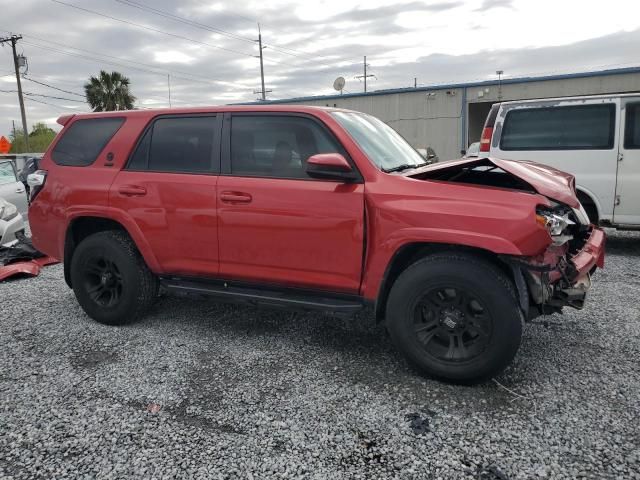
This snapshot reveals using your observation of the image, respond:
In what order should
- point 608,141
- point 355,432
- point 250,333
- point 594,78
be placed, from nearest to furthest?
point 355,432
point 250,333
point 608,141
point 594,78

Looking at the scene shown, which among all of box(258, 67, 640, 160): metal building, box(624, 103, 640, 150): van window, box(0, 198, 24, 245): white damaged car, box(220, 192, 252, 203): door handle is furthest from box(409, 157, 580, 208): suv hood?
box(258, 67, 640, 160): metal building

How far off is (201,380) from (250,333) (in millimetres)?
816

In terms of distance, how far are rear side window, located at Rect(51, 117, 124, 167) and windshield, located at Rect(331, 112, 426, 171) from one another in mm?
1971

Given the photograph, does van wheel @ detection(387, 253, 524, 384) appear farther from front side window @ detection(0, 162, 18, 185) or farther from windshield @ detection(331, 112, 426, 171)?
front side window @ detection(0, 162, 18, 185)

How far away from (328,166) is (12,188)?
8355mm

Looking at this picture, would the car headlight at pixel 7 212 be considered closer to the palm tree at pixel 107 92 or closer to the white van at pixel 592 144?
the white van at pixel 592 144

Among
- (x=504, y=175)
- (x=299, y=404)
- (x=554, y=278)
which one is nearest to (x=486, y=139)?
(x=504, y=175)

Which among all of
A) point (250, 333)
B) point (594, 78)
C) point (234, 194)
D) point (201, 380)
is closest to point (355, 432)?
point (201, 380)

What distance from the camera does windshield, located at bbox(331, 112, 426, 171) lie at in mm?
3389

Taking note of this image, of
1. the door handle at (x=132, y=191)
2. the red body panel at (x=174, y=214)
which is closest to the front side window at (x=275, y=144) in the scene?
the red body panel at (x=174, y=214)

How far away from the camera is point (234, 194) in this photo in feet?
11.3

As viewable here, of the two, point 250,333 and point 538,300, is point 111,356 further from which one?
point 538,300

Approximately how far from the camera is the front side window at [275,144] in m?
3.36

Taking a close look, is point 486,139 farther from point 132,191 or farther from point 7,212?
point 7,212
